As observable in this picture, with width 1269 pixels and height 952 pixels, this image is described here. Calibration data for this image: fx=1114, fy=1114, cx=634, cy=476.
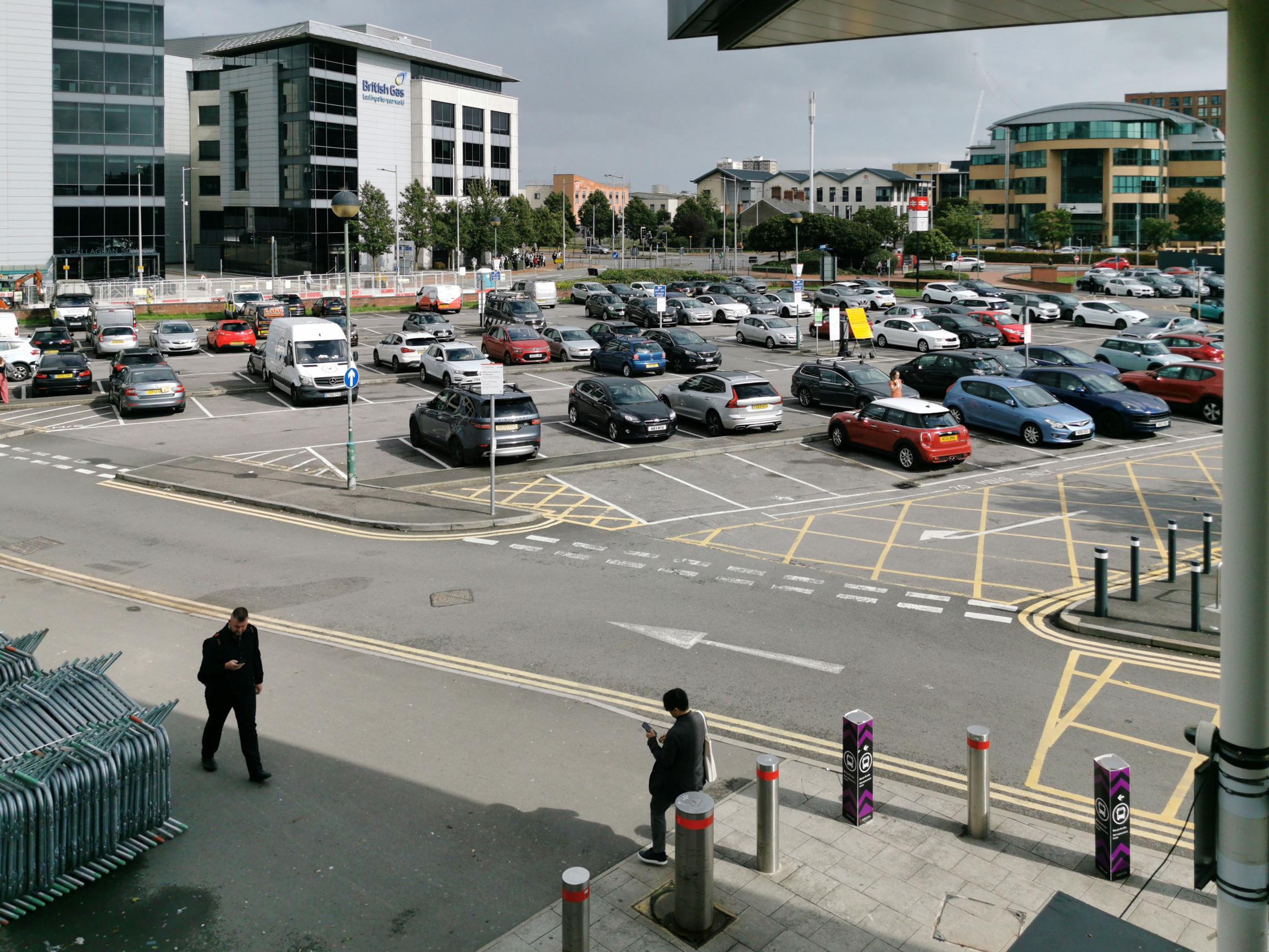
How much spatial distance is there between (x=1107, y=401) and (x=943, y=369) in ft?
20.2

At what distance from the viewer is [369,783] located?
9.80 m

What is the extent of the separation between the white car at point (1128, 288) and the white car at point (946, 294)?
992 cm

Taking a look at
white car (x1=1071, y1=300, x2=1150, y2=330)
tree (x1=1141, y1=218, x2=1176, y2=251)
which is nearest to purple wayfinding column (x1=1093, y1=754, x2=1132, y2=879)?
white car (x1=1071, y1=300, x2=1150, y2=330)

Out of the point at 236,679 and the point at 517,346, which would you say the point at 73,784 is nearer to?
the point at 236,679

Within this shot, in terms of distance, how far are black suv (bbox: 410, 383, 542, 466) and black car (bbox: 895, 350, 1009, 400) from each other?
13674 mm

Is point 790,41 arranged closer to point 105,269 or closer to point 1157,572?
point 1157,572

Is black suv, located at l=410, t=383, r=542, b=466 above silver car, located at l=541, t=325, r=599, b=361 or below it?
below

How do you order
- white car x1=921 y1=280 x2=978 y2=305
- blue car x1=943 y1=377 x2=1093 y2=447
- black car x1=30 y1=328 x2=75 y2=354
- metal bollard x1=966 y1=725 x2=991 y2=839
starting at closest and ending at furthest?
metal bollard x1=966 y1=725 x2=991 y2=839
blue car x1=943 y1=377 x2=1093 y2=447
black car x1=30 y1=328 x2=75 y2=354
white car x1=921 y1=280 x2=978 y2=305

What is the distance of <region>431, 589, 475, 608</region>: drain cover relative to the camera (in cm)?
1529

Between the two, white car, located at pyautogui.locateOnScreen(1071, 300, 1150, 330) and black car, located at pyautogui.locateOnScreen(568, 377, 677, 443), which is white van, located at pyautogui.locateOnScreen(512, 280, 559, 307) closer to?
white car, located at pyautogui.locateOnScreen(1071, 300, 1150, 330)

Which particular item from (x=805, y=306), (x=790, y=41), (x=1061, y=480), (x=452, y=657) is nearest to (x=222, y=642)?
(x=452, y=657)

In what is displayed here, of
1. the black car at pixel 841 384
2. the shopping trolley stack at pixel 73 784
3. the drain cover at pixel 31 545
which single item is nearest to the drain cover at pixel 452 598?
the shopping trolley stack at pixel 73 784

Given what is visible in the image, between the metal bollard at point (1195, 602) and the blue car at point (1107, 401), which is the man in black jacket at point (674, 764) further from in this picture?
the blue car at point (1107, 401)

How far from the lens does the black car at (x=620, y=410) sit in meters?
27.5
